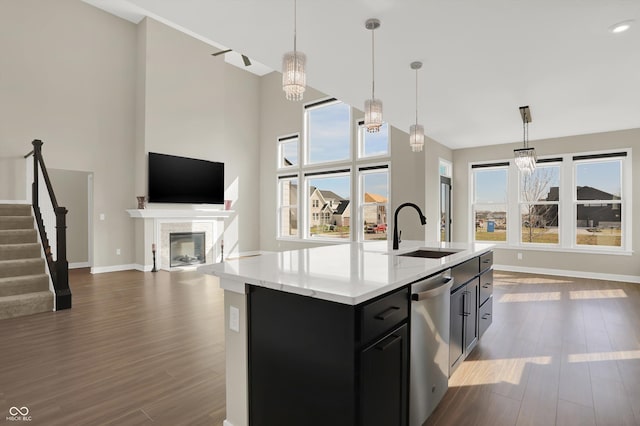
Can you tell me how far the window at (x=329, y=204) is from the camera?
8.21 meters

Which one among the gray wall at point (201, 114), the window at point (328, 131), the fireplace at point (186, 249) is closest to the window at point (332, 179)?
the window at point (328, 131)

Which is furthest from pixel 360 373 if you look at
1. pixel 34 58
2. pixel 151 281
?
pixel 34 58

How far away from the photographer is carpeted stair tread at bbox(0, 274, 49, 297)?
13.1 ft

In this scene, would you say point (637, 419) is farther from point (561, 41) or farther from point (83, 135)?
point (83, 135)

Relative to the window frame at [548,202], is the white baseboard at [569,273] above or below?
below

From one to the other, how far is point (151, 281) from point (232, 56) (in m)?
6.07

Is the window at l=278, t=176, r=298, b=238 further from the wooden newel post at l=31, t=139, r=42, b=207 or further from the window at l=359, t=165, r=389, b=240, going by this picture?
the wooden newel post at l=31, t=139, r=42, b=207

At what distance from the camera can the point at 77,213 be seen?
7.17 meters

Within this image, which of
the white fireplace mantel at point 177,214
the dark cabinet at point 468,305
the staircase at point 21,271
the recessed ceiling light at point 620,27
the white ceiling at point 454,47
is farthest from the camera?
the white fireplace mantel at point 177,214

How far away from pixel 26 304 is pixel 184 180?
160 inches

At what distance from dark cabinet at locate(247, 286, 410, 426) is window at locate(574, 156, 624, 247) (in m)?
6.50

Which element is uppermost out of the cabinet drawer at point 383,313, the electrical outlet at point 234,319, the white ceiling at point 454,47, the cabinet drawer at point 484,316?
the white ceiling at point 454,47

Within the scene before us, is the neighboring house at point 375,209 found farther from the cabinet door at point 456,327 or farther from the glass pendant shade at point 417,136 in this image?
the cabinet door at point 456,327

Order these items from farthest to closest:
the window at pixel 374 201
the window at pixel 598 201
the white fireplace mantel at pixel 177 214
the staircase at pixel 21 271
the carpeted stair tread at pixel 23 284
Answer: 1. the window at pixel 374 201
2. the white fireplace mantel at pixel 177 214
3. the window at pixel 598 201
4. the carpeted stair tread at pixel 23 284
5. the staircase at pixel 21 271
